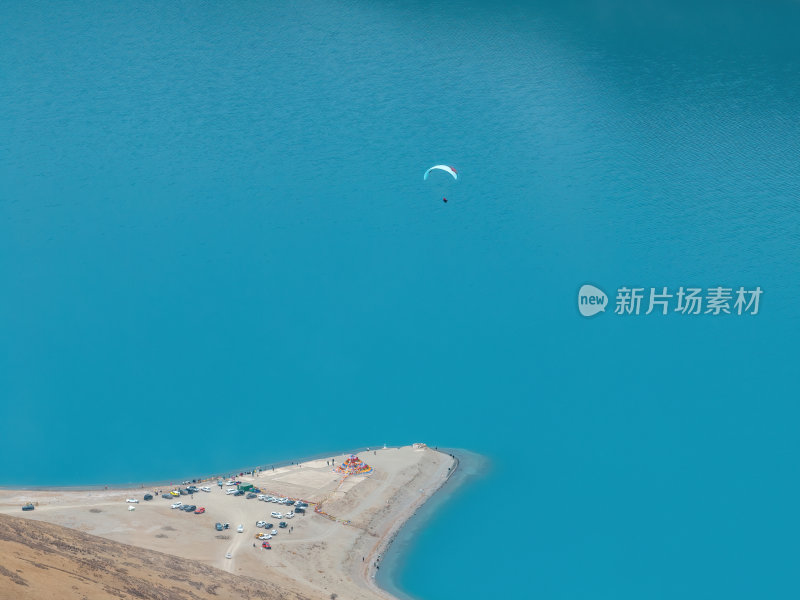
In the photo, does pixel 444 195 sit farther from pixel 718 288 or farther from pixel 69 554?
pixel 69 554

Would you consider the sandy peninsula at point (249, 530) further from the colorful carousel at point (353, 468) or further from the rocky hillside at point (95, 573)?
the colorful carousel at point (353, 468)

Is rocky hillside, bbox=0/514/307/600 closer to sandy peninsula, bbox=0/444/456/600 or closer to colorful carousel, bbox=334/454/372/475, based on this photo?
sandy peninsula, bbox=0/444/456/600

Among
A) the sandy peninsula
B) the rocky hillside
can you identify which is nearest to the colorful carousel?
the sandy peninsula

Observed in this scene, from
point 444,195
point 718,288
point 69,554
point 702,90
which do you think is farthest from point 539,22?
point 69,554

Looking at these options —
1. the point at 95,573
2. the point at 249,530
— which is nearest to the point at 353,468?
the point at 249,530

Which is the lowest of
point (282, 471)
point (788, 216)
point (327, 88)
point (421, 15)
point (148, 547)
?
point (148, 547)

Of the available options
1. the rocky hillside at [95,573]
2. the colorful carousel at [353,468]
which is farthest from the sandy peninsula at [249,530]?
the colorful carousel at [353,468]

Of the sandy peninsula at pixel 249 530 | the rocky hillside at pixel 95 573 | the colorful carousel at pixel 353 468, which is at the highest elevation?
the colorful carousel at pixel 353 468

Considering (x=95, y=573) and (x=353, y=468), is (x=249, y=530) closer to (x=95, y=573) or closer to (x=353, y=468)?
(x=353, y=468)
